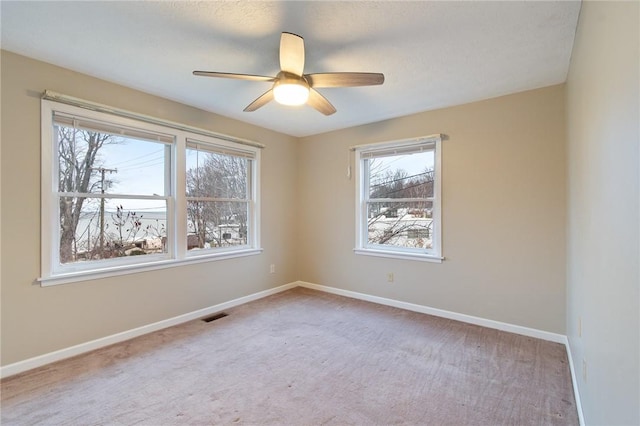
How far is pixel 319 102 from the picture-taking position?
246 centimetres

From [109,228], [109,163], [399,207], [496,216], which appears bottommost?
[109,228]

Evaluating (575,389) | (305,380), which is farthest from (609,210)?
(305,380)

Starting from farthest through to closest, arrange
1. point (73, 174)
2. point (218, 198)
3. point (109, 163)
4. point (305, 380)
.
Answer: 1. point (218, 198)
2. point (109, 163)
3. point (73, 174)
4. point (305, 380)

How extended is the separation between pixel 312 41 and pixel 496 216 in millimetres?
2517

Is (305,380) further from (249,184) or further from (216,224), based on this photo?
(249,184)

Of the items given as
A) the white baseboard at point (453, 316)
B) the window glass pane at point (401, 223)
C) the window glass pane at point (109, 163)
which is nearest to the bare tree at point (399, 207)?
the window glass pane at point (401, 223)

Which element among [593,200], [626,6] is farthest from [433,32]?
[593,200]

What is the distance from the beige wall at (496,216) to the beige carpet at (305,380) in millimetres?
372

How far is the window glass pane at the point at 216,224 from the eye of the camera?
346 cm

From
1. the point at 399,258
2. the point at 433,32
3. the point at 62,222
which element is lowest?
the point at 399,258

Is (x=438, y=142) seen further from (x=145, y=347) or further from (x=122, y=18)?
(x=145, y=347)

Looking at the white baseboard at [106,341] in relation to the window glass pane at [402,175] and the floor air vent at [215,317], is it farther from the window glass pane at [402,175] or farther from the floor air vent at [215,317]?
the window glass pane at [402,175]

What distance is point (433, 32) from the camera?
1.98 m

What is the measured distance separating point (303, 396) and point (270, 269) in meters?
2.49
